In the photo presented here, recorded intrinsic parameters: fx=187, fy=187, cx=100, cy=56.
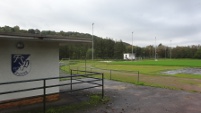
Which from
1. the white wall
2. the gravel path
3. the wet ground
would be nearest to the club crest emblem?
the white wall

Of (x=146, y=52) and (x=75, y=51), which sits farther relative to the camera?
(x=146, y=52)

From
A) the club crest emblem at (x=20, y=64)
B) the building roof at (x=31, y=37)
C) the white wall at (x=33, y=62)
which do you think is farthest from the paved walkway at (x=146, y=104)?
the building roof at (x=31, y=37)

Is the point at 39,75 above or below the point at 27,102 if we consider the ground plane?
above

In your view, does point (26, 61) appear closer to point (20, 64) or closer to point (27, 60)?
point (27, 60)

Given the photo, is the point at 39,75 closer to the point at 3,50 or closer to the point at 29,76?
the point at 29,76

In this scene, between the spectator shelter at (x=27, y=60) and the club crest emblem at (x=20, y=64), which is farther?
the club crest emblem at (x=20, y=64)

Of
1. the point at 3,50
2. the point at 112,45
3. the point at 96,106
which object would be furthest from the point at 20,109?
the point at 112,45

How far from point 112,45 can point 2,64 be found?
84945 mm

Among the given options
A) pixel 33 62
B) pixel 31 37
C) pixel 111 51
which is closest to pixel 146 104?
pixel 33 62

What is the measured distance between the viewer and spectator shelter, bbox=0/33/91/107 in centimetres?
665

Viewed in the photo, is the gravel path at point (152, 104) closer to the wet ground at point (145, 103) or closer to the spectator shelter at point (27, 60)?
the wet ground at point (145, 103)

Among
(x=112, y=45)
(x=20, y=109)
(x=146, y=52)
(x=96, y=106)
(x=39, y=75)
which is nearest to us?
(x=20, y=109)

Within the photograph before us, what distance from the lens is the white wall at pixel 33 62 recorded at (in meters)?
6.68

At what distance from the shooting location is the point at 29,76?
24.0ft
